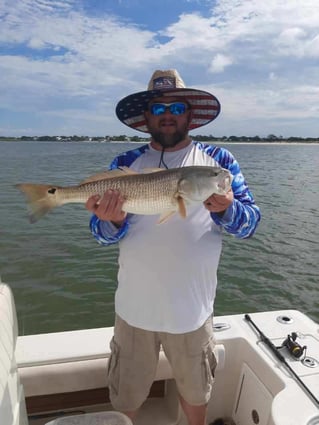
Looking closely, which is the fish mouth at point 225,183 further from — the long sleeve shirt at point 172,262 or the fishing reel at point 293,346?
the fishing reel at point 293,346

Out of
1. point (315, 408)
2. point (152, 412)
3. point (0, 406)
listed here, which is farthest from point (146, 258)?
point (152, 412)

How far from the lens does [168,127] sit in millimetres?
3000

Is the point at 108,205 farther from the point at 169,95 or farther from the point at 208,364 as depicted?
the point at 208,364

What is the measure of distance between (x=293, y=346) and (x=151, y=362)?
122cm

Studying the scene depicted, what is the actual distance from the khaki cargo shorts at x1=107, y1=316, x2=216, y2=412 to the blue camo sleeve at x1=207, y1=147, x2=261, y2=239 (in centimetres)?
76

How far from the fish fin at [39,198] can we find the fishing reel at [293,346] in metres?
2.26

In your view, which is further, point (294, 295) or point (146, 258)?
point (294, 295)

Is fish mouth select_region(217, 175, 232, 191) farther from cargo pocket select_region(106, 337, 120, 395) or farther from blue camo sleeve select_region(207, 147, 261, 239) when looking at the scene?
cargo pocket select_region(106, 337, 120, 395)

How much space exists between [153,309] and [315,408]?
1314 mm

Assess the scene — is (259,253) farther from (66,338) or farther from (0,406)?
(0,406)

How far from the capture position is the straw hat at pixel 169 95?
3082 millimetres

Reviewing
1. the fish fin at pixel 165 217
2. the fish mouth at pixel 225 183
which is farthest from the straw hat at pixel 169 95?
the fish fin at pixel 165 217

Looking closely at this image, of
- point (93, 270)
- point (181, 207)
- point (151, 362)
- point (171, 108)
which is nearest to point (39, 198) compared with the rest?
point (181, 207)

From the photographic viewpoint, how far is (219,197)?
2.61m
